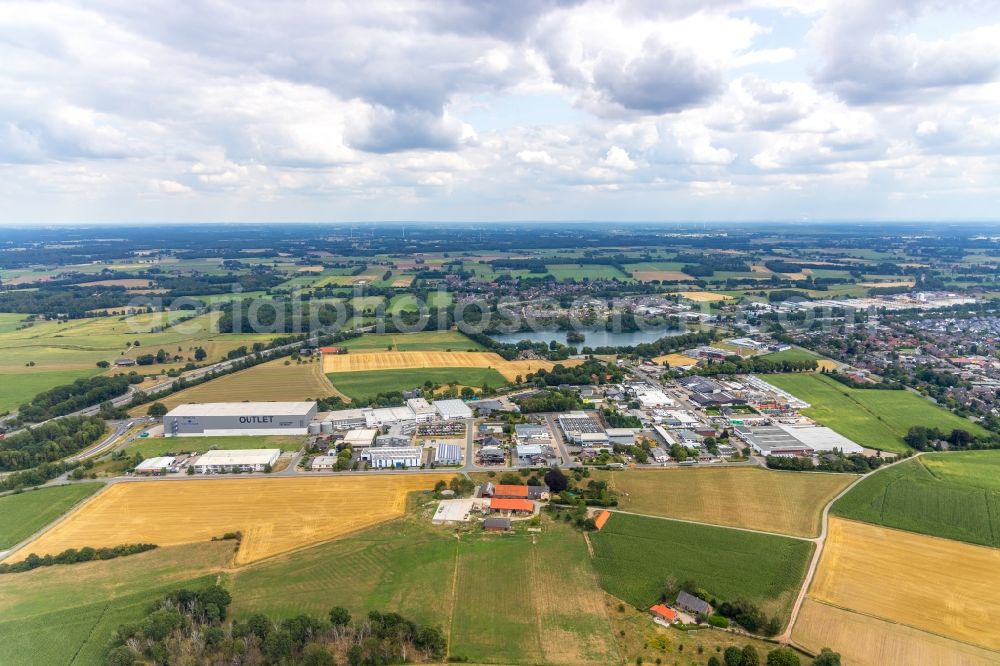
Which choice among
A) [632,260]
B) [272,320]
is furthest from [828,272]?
[272,320]

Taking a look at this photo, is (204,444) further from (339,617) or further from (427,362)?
(427,362)

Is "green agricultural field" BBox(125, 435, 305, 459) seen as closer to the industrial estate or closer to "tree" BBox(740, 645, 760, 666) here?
the industrial estate

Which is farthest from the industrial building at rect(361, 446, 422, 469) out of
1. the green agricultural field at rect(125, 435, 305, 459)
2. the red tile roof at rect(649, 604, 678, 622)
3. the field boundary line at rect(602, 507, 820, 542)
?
the red tile roof at rect(649, 604, 678, 622)

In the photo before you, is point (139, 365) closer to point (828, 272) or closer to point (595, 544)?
point (595, 544)

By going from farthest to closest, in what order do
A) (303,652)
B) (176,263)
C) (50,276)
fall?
1. (176,263)
2. (50,276)
3. (303,652)

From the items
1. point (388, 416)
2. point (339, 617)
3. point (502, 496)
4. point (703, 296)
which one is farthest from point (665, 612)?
point (703, 296)

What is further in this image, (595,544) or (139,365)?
(139,365)

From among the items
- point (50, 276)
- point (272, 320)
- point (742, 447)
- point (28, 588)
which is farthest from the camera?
point (50, 276)
